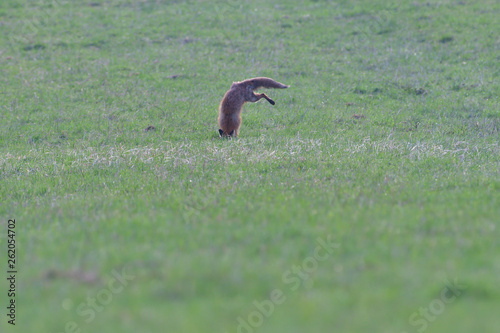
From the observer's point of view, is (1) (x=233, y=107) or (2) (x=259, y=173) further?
(1) (x=233, y=107)

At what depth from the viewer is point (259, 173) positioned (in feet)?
37.4

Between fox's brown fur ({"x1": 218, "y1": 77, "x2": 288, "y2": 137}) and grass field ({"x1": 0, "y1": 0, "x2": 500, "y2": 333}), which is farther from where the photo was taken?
fox's brown fur ({"x1": 218, "y1": 77, "x2": 288, "y2": 137})

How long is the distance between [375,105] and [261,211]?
1077 cm

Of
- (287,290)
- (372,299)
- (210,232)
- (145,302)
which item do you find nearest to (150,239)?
(210,232)

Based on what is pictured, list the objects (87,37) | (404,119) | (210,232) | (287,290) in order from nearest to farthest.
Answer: (287,290) < (210,232) < (404,119) < (87,37)

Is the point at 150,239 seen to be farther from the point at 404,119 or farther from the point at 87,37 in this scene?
the point at 87,37

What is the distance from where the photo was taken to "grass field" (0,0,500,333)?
5645 millimetres

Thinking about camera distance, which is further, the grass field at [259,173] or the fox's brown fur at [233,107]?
the fox's brown fur at [233,107]

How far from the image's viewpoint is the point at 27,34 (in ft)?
89.8

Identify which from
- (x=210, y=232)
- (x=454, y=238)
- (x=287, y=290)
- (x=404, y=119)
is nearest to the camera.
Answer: (x=287, y=290)

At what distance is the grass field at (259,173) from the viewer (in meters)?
5.64

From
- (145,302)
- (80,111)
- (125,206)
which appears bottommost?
(80,111)

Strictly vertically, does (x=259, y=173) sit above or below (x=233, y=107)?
below

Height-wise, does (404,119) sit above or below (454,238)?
below
